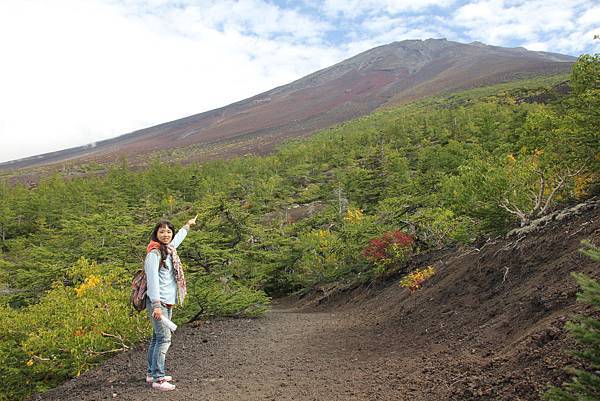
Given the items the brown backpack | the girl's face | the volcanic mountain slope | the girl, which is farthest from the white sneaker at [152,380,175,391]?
the volcanic mountain slope

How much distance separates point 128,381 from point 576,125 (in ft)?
29.1

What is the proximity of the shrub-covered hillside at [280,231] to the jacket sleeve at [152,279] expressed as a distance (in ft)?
9.85

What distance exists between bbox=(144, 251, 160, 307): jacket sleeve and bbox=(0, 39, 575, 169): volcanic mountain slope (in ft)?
247

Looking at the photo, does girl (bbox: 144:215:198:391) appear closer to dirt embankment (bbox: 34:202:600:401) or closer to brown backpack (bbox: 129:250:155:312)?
brown backpack (bbox: 129:250:155:312)

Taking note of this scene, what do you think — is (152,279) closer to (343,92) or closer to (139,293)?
(139,293)

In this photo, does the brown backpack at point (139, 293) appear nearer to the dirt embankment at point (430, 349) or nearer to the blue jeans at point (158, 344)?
the blue jeans at point (158, 344)

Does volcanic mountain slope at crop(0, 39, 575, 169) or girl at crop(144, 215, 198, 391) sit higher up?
volcanic mountain slope at crop(0, 39, 575, 169)

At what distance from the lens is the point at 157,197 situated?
4047 cm

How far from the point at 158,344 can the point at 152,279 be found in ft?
2.48

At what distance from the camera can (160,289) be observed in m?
4.60

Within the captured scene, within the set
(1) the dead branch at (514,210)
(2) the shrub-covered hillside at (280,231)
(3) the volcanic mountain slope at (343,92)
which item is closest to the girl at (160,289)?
(2) the shrub-covered hillside at (280,231)

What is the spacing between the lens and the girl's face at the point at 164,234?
4.64m

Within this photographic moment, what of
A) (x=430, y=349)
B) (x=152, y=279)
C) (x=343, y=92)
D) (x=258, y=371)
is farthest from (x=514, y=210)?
(x=343, y=92)

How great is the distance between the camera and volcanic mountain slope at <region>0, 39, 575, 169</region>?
93438 millimetres
